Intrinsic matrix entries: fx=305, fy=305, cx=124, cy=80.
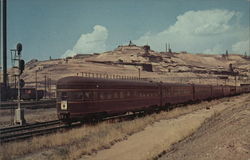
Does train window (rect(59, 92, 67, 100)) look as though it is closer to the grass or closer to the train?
the train

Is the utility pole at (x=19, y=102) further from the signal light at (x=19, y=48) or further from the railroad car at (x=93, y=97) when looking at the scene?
the railroad car at (x=93, y=97)

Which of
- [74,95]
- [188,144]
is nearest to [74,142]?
[74,95]

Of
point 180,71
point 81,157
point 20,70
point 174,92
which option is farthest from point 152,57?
point 81,157

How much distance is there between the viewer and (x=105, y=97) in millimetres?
21469

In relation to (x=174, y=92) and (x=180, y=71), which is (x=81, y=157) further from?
(x=180, y=71)

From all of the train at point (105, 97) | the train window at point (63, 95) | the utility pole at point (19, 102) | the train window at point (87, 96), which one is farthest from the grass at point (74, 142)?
the utility pole at point (19, 102)

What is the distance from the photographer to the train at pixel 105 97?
1952 cm

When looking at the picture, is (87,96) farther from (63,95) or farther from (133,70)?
(133,70)

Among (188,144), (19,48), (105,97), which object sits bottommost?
(188,144)

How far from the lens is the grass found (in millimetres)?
13407

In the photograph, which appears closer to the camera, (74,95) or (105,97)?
(74,95)

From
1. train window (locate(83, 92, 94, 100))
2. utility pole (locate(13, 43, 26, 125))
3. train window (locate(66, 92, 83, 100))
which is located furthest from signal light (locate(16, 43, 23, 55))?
train window (locate(83, 92, 94, 100))

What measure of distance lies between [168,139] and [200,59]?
177 m

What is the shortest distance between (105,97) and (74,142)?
6.13m
